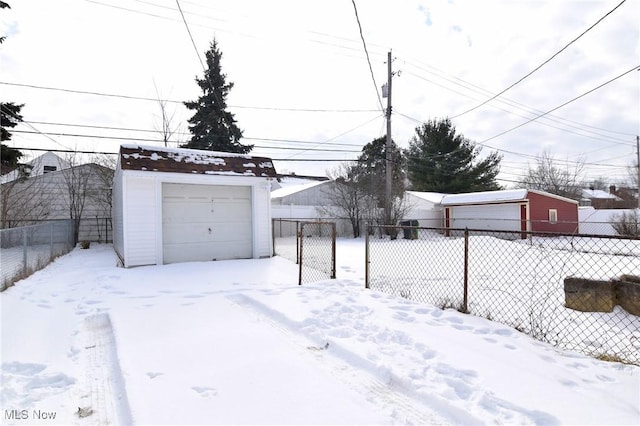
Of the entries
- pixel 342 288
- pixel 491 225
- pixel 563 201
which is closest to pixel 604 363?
pixel 342 288

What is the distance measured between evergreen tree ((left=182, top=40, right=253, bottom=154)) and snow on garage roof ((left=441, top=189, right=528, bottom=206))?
48.9 feet

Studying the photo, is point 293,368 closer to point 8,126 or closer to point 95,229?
point 8,126

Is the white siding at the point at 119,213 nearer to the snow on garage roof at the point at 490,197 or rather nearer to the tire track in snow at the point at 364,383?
the tire track in snow at the point at 364,383

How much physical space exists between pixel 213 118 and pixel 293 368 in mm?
22074

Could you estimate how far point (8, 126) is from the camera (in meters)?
12.7

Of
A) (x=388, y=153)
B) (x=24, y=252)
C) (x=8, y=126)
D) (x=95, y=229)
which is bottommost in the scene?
(x=24, y=252)

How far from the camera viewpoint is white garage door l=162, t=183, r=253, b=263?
997 cm

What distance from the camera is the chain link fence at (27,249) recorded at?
6778 millimetres

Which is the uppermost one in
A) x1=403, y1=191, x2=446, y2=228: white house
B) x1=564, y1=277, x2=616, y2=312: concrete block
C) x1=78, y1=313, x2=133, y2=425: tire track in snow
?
x1=403, y1=191, x2=446, y2=228: white house

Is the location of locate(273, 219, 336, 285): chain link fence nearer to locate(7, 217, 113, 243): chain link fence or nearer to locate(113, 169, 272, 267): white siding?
locate(113, 169, 272, 267): white siding

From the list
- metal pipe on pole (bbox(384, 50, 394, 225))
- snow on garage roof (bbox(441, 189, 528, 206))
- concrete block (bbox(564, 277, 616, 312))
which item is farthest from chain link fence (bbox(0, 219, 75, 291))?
snow on garage roof (bbox(441, 189, 528, 206))

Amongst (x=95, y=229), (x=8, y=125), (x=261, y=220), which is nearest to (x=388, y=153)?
(x=261, y=220)

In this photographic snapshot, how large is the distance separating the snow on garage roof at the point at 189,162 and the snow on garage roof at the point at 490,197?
54.5 ft

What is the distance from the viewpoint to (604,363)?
10.4 ft
